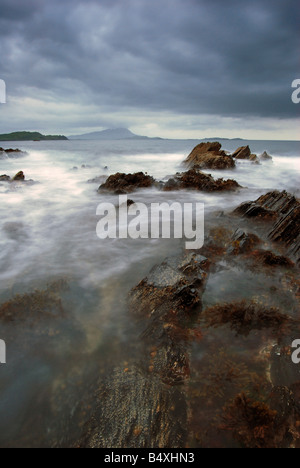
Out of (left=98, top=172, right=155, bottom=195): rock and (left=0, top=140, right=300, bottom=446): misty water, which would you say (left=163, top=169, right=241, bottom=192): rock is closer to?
(left=98, top=172, right=155, bottom=195): rock

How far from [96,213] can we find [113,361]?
9045 mm

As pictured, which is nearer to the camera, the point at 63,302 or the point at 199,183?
the point at 63,302

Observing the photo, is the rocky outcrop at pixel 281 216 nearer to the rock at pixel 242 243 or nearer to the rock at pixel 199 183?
the rock at pixel 242 243

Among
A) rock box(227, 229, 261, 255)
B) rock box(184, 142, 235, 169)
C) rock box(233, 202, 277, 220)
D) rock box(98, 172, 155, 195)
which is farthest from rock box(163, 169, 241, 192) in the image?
rock box(184, 142, 235, 169)

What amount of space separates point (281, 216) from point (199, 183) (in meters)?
8.53

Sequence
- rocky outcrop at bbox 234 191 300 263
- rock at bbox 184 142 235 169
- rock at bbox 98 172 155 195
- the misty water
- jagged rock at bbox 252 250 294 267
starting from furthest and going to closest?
1. rock at bbox 184 142 235 169
2. rock at bbox 98 172 155 195
3. rocky outcrop at bbox 234 191 300 263
4. jagged rock at bbox 252 250 294 267
5. the misty water

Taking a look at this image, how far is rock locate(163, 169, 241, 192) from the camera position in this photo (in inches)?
647

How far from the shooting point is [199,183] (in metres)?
17.0

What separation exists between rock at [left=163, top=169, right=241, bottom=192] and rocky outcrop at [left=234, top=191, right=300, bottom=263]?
449cm

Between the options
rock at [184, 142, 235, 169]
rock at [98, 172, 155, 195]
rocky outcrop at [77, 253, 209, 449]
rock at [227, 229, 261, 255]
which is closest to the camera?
rocky outcrop at [77, 253, 209, 449]

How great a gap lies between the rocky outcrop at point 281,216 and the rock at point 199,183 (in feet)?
14.7

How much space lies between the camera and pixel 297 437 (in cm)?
292

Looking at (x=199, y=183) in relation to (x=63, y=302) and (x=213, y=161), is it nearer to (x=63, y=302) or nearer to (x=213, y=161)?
(x=213, y=161)

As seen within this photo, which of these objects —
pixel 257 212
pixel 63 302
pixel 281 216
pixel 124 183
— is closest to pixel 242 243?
pixel 281 216
